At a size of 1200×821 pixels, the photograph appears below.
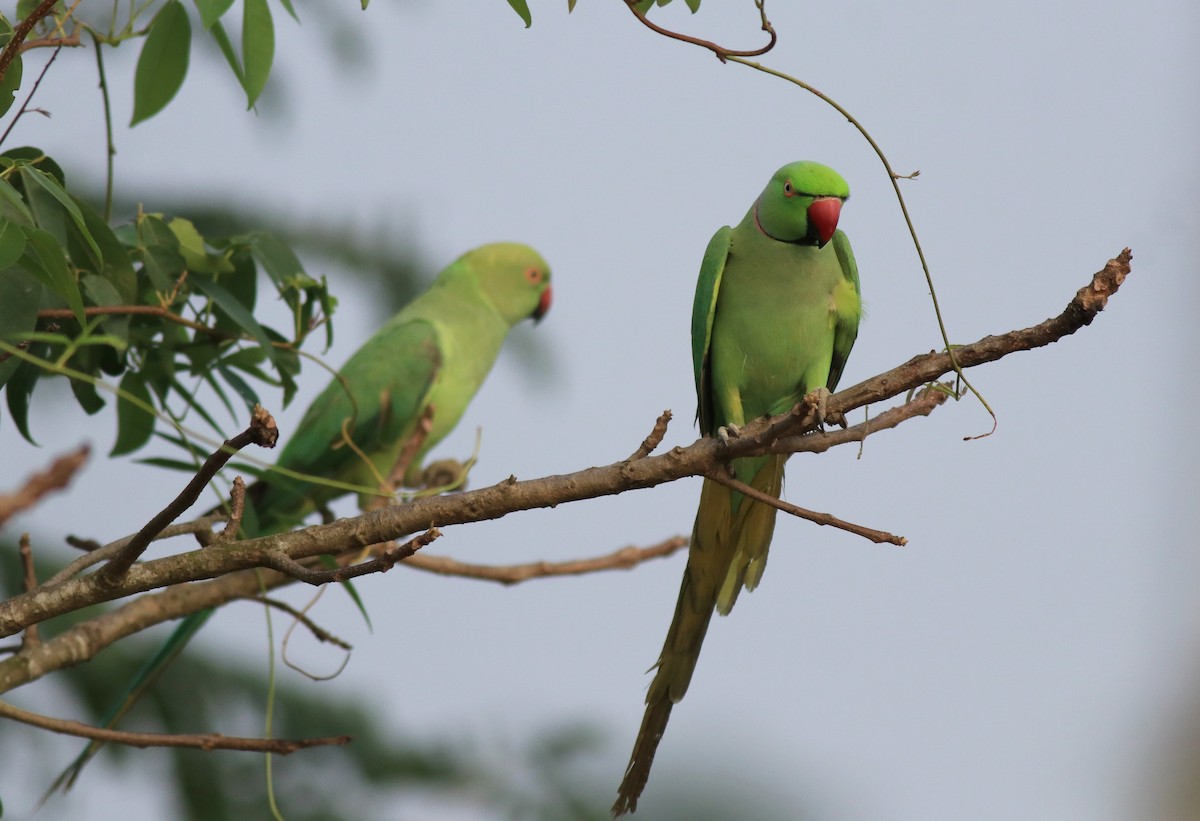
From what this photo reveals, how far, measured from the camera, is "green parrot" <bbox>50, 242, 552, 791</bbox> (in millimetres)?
3424

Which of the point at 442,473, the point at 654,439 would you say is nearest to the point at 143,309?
the point at 654,439

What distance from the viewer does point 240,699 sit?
3.73 meters

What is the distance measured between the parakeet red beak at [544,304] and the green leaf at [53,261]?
3.19 meters

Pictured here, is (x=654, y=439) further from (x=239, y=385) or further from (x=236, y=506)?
(x=239, y=385)

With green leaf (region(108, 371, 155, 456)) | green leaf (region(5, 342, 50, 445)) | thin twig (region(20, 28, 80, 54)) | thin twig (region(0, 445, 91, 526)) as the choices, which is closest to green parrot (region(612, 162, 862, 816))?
green leaf (region(108, 371, 155, 456))

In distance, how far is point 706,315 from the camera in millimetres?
2266

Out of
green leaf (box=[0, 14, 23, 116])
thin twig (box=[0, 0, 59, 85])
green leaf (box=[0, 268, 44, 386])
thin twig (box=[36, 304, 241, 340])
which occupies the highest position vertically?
thin twig (box=[0, 0, 59, 85])

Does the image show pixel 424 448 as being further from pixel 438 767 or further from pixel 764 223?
pixel 764 223

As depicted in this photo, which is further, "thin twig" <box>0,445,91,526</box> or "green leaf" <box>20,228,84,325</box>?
"green leaf" <box>20,228,84,325</box>

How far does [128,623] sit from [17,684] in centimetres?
36

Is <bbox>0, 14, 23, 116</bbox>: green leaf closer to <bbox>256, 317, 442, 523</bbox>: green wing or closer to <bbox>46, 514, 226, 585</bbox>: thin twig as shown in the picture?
<bbox>46, 514, 226, 585</bbox>: thin twig

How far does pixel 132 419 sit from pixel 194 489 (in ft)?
3.00

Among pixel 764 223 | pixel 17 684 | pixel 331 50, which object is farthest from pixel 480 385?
pixel 17 684

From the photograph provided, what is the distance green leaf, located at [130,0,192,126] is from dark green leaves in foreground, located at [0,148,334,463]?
0.60 ft
